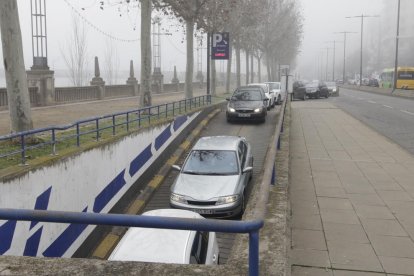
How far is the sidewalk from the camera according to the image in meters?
5.34

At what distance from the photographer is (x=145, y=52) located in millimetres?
20297

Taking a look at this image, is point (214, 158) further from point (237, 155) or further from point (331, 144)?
point (331, 144)

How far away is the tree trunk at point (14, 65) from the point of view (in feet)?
34.4

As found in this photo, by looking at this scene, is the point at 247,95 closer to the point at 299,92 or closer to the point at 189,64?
the point at 189,64

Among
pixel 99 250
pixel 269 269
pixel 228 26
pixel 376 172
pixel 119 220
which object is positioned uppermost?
pixel 228 26

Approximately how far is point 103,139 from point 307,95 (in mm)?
35612

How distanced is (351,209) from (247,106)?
15.3m

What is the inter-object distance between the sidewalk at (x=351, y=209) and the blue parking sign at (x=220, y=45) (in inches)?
610

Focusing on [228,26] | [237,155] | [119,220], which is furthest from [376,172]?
[228,26]

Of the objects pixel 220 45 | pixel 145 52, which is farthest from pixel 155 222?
pixel 220 45

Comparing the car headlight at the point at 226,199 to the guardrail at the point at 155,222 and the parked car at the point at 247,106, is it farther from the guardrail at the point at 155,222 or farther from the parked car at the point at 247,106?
the parked car at the point at 247,106

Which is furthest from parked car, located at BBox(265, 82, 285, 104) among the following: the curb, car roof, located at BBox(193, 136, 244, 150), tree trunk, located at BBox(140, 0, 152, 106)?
car roof, located at BBox(193, 136, 244, 150)

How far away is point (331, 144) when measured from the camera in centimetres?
1579

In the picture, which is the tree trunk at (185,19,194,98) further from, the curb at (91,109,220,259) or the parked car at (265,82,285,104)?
the curb at (91,109,220,259)
